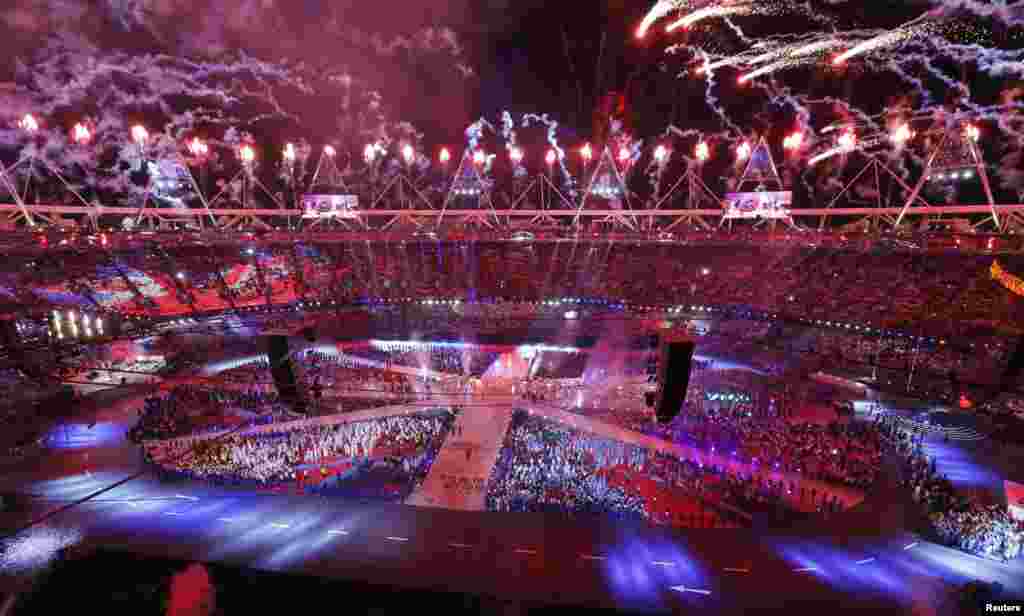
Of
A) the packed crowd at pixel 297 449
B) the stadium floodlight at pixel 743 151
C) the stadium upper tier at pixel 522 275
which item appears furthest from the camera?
the stadium floodlight at pixel 743 151

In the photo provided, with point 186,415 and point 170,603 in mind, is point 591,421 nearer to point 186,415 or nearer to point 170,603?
point 170,603

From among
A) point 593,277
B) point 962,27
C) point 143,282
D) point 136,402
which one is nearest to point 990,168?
point 962,27

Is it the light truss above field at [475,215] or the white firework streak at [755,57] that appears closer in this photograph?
the white firework streak at [755,57]

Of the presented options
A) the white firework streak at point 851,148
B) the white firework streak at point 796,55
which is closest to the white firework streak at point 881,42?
the white firework streak at point 796,55

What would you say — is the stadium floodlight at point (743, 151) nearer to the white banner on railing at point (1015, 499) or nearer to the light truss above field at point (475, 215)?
the light truss above field at point (475, 215)

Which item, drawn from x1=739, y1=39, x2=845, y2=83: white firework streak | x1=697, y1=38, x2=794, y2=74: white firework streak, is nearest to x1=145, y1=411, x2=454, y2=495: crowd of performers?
x1=739, y1=39, x2=845, y2=83: white firework streak

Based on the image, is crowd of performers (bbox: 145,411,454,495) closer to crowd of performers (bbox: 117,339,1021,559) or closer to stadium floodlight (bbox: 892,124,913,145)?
crowd of performers (bbox: 117,339,1021,559)

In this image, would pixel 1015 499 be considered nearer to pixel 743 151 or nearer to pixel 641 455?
pixel 641 455
